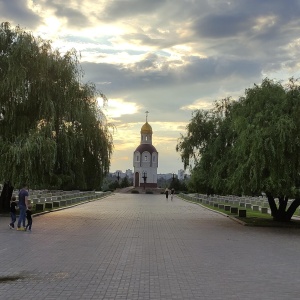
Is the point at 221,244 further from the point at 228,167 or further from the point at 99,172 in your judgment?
the point at 99,172

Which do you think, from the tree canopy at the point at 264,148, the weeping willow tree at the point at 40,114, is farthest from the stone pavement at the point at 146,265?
the weeping willow tree at the point at 40,114

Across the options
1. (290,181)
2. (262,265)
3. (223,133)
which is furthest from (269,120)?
(262,265)

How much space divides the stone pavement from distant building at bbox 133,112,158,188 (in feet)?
295

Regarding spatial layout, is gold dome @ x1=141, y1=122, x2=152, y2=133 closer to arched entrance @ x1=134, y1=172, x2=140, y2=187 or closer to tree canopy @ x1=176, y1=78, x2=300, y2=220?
arched entrance @ x1=134, y1=172, x2=140, y2=187

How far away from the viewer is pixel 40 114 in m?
22.2

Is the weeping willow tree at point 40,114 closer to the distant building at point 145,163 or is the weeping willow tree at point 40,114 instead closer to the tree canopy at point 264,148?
the tree canopy at point 264,148

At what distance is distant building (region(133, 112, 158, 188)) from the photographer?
107 meters

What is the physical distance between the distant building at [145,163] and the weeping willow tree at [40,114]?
81.8m

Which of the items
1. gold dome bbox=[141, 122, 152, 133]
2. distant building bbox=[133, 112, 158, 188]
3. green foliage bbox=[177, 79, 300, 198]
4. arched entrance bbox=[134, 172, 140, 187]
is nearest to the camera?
green foliage bbox=[177, 79, 300, 198]

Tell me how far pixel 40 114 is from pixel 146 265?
14125 millimetres

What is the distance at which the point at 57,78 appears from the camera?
76.1 ft

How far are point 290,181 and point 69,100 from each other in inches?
471

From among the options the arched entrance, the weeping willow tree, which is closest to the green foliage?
the weeping willow tree

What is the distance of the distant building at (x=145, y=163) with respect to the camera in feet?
351
